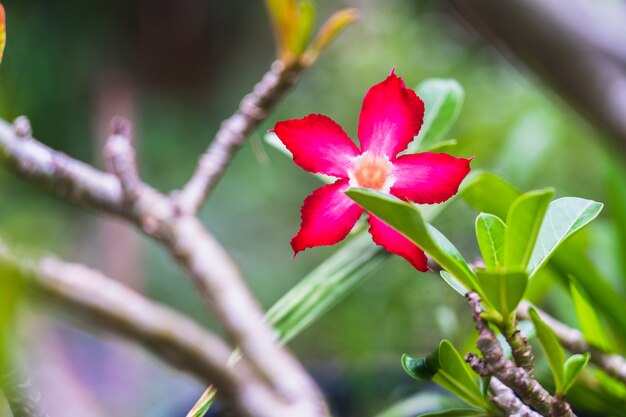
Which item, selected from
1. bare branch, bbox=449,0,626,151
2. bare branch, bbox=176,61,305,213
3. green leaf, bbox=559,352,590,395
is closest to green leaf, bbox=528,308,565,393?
green leaf, bbox=559,352,590,395

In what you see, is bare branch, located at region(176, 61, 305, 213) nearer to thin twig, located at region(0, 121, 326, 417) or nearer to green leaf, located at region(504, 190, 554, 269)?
thin twig, located at region(0, 121, 326, 417)

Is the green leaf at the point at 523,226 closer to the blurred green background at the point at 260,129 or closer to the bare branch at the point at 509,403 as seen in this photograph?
the bare branch at the point at 509,403

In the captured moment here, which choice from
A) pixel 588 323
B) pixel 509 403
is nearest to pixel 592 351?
pixel 588 323

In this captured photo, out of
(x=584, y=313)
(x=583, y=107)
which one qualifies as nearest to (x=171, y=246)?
(x=584, y=313)

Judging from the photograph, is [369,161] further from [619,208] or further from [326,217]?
[619,208]

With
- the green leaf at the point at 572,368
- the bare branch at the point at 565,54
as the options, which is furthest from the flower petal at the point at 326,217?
the bare branch at the point at 565,54

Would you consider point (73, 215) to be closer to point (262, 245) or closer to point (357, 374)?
point (262, 245)
